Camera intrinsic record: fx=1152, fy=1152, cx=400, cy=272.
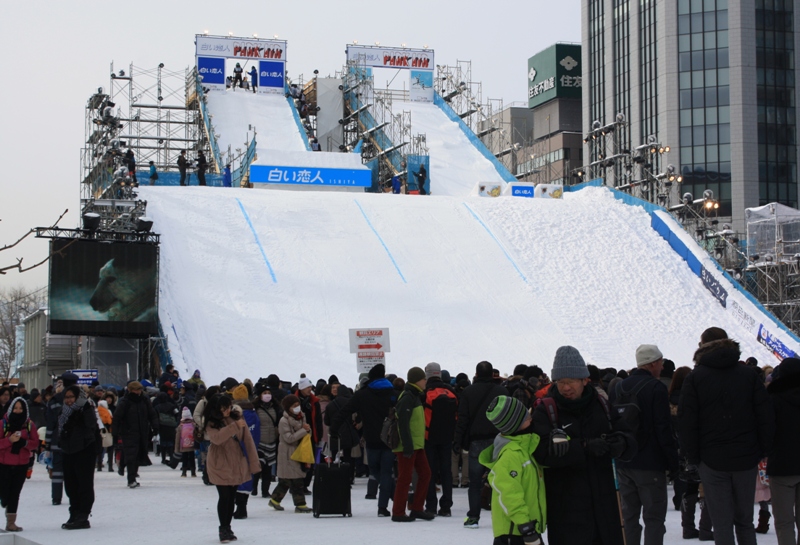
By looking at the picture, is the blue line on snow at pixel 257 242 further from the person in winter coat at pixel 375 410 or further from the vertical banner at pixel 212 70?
the vertical banner at pixel 212 70

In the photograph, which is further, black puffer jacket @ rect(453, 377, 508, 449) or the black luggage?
the black luggage

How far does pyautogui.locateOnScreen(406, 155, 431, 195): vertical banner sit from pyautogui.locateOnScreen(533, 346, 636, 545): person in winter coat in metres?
31.7

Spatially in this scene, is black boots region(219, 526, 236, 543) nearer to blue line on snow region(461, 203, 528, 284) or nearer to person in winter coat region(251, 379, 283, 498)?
person in winter coat region(251, 379, 283, 498)

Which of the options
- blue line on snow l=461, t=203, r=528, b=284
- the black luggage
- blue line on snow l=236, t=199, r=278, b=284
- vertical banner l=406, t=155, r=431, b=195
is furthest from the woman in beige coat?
vertical banner l=406, t=155, r=431, b=195

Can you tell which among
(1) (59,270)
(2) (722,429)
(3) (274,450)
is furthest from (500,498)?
(1) (59,270)

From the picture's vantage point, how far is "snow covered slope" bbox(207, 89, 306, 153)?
140 ft

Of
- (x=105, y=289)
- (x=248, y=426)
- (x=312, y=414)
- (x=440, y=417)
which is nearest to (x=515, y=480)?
(x=440, y=417)

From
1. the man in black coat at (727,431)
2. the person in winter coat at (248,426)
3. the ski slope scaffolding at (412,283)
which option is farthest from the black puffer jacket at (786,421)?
the ski slope scaffolding at (412,283)

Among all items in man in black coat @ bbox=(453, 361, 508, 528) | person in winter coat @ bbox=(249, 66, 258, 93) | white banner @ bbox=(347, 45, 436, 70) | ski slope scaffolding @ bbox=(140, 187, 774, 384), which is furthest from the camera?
white banner @ bbox=(347, 45, 436, 70)

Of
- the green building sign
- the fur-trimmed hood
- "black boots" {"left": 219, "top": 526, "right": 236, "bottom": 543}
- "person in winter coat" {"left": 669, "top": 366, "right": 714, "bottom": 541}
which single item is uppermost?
the green building sign

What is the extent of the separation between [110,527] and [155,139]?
127 feet

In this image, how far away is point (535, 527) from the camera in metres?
5.63

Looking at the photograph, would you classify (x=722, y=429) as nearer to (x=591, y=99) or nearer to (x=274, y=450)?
(x=274, y=450)

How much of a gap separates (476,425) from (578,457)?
184 inches
